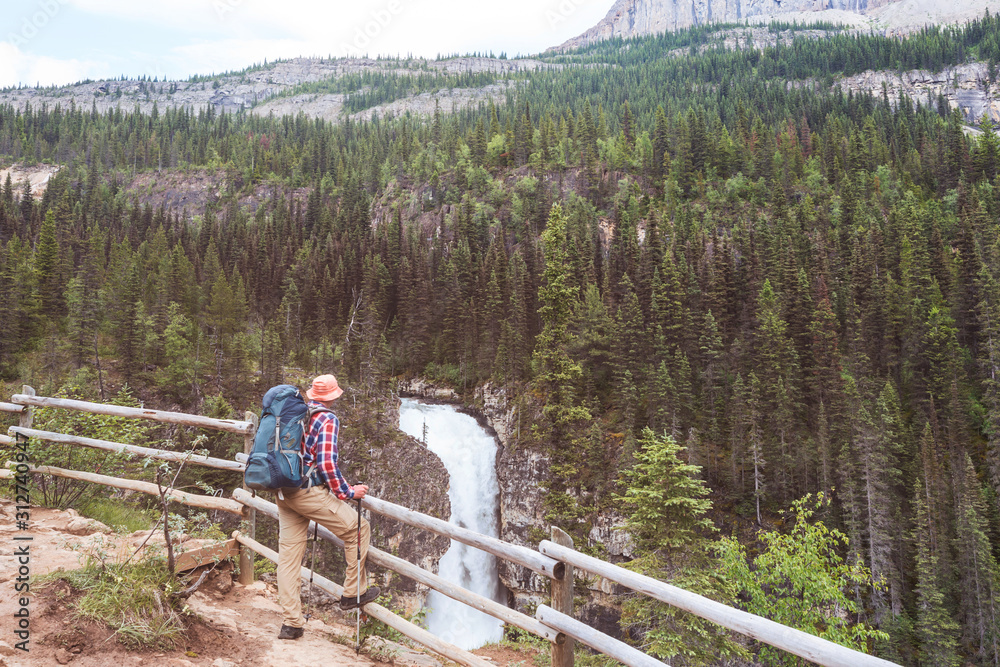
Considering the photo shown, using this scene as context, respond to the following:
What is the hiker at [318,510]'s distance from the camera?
605 centimetres

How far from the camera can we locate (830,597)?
13.4 metres

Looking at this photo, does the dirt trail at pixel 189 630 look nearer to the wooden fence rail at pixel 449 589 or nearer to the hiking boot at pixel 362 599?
the hiking boot at pixel 362 599

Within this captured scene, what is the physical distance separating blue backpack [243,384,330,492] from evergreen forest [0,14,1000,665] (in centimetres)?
1394

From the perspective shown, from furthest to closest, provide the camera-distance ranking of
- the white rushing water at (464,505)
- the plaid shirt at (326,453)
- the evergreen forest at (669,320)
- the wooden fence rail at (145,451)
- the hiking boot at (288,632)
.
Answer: the evergreen forest at (669,320) < the white rushing water at (464,505) < the wooden fence rail at (145,451) < the hiking boot at (288,632) < the plaid shirt at (326,453)

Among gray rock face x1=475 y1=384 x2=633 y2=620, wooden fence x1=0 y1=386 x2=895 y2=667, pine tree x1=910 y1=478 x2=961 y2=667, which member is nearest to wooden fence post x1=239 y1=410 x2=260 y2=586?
wooden fence x1=0 y1=386 x2=895 y2=667

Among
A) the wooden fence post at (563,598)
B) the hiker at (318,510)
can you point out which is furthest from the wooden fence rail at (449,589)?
the hiker at (318,510)

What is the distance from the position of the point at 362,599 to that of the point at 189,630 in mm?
1850

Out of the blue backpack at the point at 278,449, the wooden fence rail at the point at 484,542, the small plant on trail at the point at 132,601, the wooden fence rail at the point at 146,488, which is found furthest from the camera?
the wooden fence rail at the point at 146,488

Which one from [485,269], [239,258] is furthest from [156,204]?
[485,269]

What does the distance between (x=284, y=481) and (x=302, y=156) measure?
502ft

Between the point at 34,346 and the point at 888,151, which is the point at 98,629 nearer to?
the point at 34,346

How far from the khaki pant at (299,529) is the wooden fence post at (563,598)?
2.46m

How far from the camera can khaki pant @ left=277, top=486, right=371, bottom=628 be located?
607 centimetres

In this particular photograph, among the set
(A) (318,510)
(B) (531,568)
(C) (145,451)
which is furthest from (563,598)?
(C) (145,451)
